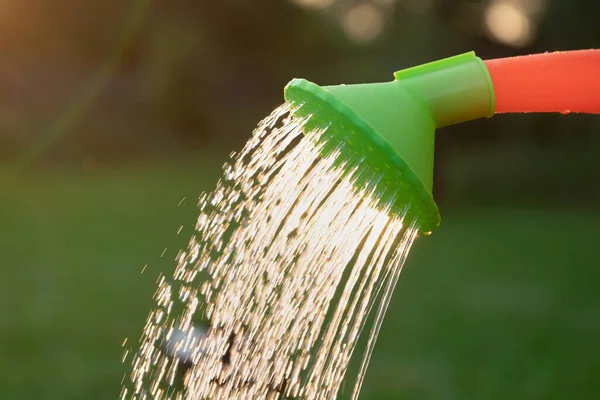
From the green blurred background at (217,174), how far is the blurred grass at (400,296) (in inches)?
0.8

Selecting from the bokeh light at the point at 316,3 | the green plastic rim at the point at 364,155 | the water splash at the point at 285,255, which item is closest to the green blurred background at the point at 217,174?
the bokeh light at the point at 316,3

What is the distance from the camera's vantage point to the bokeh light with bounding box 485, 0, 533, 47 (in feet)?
31.5

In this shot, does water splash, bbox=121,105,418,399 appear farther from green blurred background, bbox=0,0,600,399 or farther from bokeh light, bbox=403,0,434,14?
bokeh light, bbox=403,0,434,14

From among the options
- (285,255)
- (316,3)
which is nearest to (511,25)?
(316,3)

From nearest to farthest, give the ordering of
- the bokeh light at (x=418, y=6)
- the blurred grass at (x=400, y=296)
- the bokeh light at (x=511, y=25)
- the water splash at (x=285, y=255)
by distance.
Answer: the water splash at (x=285, y=255) < the blurred grass at (x=400, y=296) < the bokeh light at (x=511, y=25) < the bokeh light at (x=418, y=6)

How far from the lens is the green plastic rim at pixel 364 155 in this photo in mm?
1380

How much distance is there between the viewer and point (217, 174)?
10.2 m

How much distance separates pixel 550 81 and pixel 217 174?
8.89 metres

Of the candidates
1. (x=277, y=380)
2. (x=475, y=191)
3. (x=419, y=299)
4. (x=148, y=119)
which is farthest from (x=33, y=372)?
(x=148, y=119)

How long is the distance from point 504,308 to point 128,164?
6.66 metres

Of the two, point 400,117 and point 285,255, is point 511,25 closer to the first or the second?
point 285,255

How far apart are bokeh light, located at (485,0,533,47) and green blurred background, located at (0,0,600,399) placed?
21 mm

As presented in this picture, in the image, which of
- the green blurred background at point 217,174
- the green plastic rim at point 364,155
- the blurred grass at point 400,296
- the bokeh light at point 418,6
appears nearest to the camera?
the green plastic rim at point 364,155

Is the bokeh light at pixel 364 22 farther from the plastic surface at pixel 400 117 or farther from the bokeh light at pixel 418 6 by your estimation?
the plastic surface at pixel 400 117
